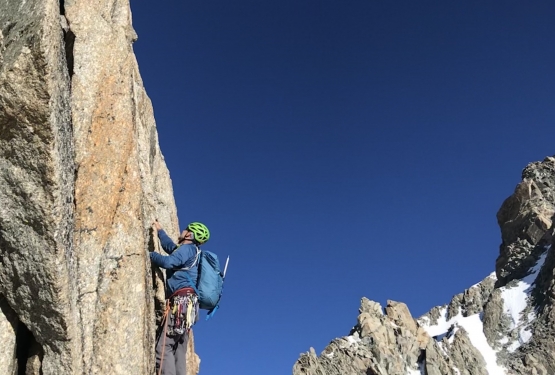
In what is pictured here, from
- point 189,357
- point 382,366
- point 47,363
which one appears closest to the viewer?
point 47,363

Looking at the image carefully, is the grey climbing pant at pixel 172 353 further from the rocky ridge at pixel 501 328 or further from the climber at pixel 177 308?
the rocky ridge at pixel 501 328

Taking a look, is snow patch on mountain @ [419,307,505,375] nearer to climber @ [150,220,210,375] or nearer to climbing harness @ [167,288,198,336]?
climber @ [150,220,210,375]

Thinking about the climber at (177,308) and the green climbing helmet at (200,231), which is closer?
the climber at (177,308)

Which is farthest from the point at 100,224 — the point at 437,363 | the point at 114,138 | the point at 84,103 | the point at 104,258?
the point at 437,363

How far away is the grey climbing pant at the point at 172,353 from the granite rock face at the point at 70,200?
1.27ft

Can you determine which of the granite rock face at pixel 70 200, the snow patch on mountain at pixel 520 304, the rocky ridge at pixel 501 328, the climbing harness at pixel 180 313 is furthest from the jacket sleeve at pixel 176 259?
the snow patch on mountain at pixel 520 304

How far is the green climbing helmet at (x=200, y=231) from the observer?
Answer: 10781 millimetres

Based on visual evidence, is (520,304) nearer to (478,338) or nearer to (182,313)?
(478,338)

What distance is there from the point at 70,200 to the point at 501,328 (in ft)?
631

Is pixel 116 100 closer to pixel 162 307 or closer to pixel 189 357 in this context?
pixel 162 307

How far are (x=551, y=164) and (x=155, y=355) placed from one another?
203785 mm

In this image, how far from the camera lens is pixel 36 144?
7113mm

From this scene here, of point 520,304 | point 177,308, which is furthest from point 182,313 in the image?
point 520,304

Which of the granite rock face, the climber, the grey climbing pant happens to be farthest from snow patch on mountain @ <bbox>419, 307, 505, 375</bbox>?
the granite rock face
